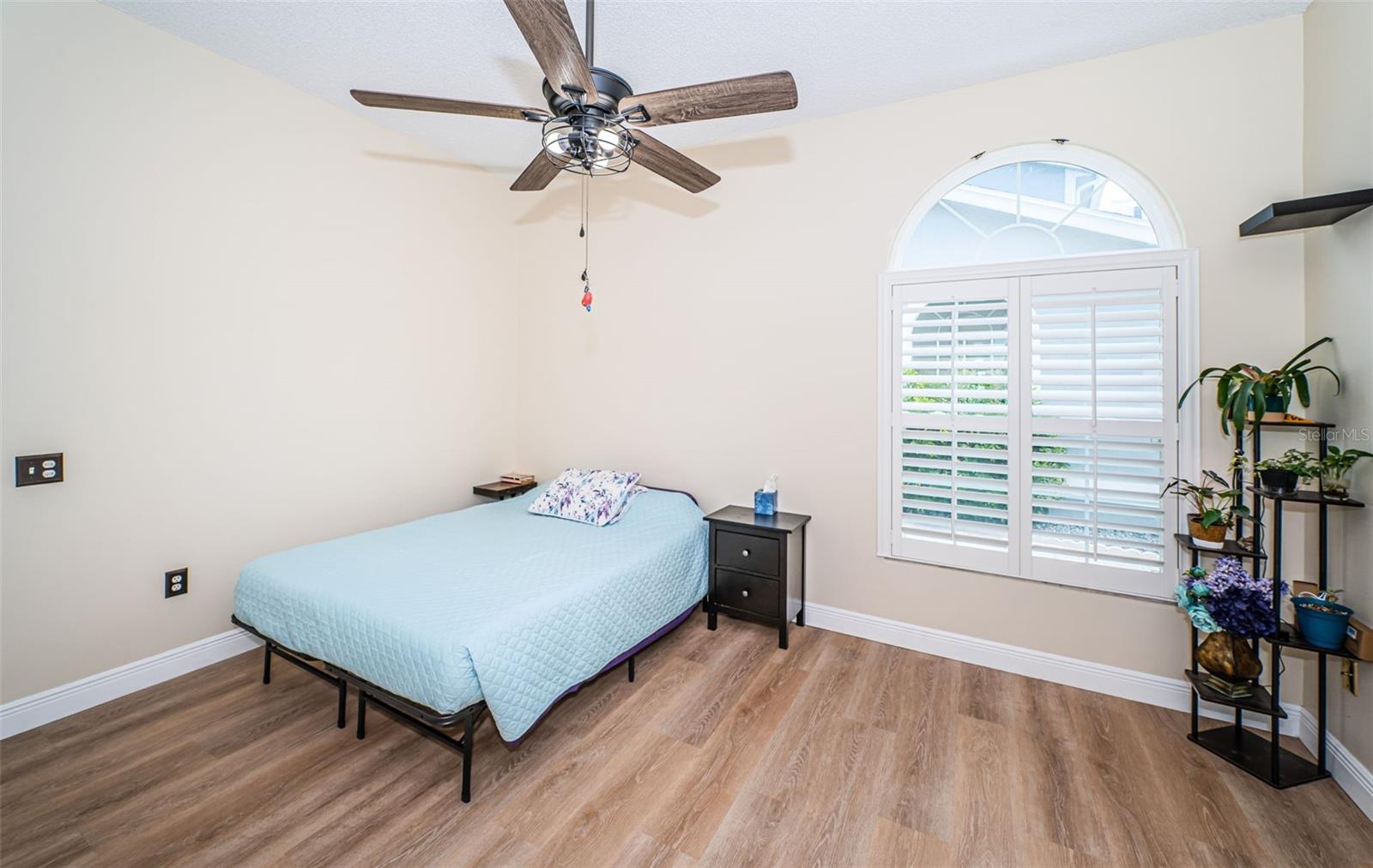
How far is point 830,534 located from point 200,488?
126 inches

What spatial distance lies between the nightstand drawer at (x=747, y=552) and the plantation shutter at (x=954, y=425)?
658mm

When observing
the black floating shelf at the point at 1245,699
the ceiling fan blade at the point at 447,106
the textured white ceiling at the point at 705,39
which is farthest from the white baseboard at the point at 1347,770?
the ceiling fan blade at the point at 447,106

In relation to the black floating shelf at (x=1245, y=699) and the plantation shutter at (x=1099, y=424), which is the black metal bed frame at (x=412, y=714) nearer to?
the plantation shutter at (x=1099, y=424)

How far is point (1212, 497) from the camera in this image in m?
2.21

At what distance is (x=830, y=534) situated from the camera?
3.06 meters

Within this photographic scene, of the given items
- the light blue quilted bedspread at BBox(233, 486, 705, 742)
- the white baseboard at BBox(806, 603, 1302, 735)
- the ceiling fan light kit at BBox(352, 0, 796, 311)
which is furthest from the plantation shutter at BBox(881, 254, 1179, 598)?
the ceiling fan light kit at BBox(352, 0, 796, 311)

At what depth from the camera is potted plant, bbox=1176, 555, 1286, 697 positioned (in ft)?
6.25

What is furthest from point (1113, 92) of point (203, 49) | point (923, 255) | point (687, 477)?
point (203, 49)

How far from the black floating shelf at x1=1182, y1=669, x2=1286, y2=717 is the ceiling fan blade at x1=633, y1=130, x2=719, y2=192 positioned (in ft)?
8.78

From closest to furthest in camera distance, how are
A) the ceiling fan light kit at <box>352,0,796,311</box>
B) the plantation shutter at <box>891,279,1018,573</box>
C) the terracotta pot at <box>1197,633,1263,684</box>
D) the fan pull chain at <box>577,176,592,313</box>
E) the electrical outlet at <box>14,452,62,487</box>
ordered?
the ceiling fan light kit at <box>352,0,796,311</box> < the terracotta pot at <box>1197,633,1263,684</box> < the electrical outlet at <box>14,452,62,487</box> < the plantation shutter at <box>891,279,1018,573</box> < the fan pull chain at <box>577,176,592,313</box>

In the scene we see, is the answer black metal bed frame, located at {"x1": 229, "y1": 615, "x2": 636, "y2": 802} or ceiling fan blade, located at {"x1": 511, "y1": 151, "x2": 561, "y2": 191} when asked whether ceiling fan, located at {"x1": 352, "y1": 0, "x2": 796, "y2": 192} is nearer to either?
ceiling fan blade, located at {"x1": 511, "y1": 151, "x2": 561, "y2": 191}

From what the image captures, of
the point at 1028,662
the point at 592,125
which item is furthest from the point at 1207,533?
the point at 592,125

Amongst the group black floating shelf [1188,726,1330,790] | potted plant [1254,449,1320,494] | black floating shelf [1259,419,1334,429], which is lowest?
black floating shelf [1188,726,1330,790]

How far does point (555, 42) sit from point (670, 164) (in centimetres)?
73
